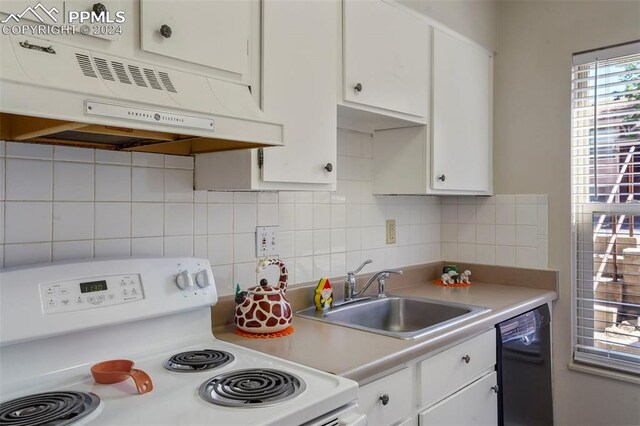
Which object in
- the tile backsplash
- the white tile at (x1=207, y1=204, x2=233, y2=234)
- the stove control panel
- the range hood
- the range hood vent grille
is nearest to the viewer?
the range hood

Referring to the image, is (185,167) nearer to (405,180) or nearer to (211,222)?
(211,222)

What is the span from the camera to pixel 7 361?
3.59ft

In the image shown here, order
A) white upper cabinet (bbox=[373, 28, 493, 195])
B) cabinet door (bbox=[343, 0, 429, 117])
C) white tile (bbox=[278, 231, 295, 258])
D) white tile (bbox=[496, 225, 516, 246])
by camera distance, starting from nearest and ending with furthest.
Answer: cabinet door (bbox=[343, 0, 429, 117]) → white tile (bbox=[278, 231, 295, 258]) → white upper cabinet (bbox=[373, 28, 493, 195]) → white tile (bbox=[496, 225, 516, 246])

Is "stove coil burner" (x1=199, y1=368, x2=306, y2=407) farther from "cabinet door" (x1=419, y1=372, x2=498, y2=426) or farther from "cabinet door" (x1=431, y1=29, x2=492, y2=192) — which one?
"cabinet door" (x1=431, y1=29, x2=492, y2=192)

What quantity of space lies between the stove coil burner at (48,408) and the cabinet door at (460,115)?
1.65 metres

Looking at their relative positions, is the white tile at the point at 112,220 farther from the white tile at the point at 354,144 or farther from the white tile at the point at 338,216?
the white tile at the point at 354,144

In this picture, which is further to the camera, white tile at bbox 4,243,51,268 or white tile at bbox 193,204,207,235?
white tile at bbox 193,204,207,235

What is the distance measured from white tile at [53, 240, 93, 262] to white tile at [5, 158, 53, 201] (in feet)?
0.43

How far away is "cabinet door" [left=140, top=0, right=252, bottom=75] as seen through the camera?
1.18m

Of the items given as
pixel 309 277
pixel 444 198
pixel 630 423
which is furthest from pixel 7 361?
pixel 630 423

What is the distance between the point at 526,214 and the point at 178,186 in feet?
6.02

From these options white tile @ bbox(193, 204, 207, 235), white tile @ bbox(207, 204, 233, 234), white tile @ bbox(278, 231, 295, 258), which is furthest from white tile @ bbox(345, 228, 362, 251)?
white tile @ bbox(193, 204, 207, 235)

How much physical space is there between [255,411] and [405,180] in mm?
1462

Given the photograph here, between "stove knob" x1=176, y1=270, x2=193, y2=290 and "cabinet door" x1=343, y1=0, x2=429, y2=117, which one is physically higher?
"cabinet door" x1=343, y1=0, x2=429, y2=117
